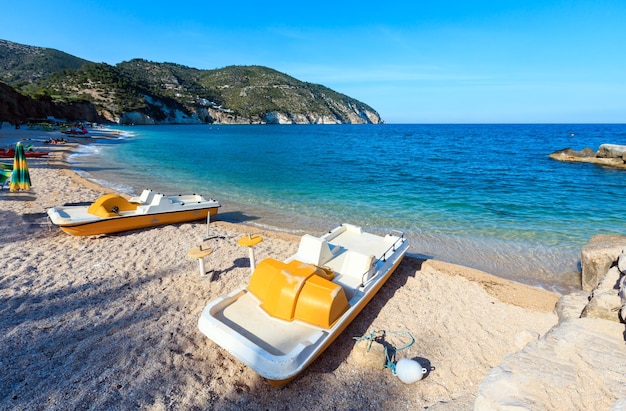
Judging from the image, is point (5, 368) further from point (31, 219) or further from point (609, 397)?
point (31, 219)

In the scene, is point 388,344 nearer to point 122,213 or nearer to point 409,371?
point 409,371

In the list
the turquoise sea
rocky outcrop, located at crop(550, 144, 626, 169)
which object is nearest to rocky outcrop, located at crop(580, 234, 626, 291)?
the turquoise sea

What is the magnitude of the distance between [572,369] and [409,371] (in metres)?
1.91

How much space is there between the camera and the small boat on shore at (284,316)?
405 cm

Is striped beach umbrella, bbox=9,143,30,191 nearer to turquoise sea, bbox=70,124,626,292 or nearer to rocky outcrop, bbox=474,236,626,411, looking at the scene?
turquoise sea, bbox=70,124,626,292

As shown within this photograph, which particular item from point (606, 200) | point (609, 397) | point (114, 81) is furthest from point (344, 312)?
point (114, 81)

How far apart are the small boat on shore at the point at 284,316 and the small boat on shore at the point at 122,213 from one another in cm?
601

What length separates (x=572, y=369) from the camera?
3.48 m

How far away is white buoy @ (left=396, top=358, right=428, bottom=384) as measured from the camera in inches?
173

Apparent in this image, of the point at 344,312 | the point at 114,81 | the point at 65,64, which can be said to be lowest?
the point at 344,312

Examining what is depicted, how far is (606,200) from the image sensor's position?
1739cm

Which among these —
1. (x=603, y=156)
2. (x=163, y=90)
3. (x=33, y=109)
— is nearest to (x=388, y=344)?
(x=603, y=156)

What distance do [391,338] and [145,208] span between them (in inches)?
331

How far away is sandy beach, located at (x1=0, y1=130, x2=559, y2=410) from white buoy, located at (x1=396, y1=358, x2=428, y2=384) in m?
0.11
